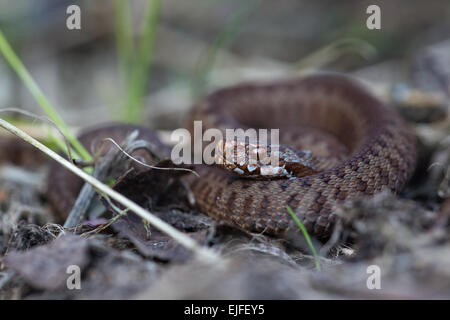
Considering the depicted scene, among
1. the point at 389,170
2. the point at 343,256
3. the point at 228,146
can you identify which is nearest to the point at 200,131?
the point at 228,146

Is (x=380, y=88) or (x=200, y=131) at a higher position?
(x=380, y=88)

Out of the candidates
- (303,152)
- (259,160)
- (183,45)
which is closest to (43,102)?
(259,160)

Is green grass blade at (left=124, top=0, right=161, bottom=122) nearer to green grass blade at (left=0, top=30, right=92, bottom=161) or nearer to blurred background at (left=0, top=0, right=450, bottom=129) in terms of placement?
blurred background at (left=0, top=0, right=450, bottom=129)

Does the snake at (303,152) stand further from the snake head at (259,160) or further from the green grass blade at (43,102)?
the green grass blade at (43,102)

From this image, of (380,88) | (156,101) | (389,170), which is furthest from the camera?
(156,101)

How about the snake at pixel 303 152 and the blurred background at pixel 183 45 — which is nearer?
the snake at pixel 303 152

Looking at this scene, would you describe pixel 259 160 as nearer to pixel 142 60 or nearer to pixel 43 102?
pixel 43 102

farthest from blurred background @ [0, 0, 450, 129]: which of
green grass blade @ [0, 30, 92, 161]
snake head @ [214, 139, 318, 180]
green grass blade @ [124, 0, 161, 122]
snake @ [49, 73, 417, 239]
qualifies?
snake head @ [214, 139, 318, 180]

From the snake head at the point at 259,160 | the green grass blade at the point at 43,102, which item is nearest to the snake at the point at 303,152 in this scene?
the snake head at the point at 259,160
